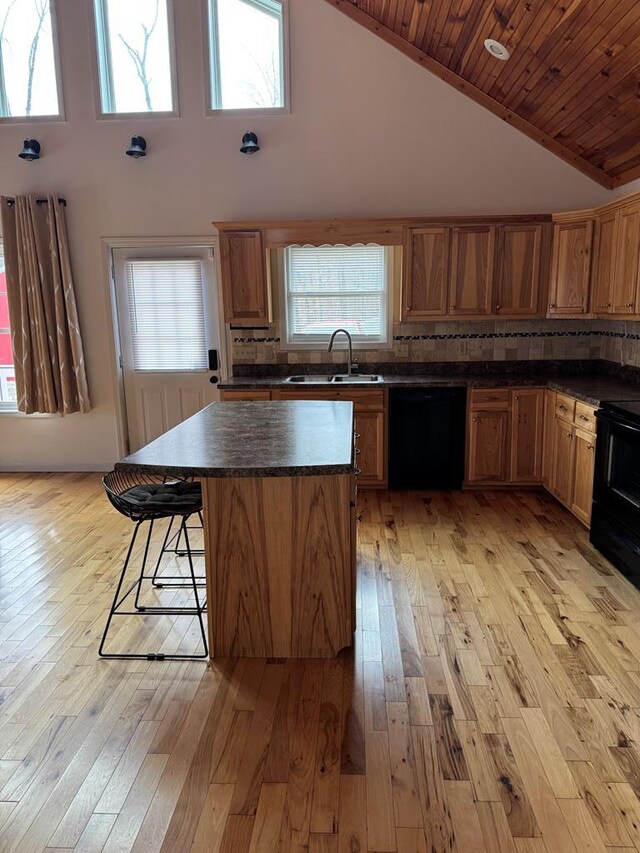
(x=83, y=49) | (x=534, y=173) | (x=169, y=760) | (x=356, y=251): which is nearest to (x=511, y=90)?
(x=534, y=173)

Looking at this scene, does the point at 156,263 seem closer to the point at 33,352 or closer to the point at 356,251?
the point at 33,352

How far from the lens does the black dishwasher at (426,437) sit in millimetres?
4621

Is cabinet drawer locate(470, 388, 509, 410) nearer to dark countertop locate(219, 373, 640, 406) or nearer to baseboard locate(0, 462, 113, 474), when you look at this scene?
dark countertop locate(219, 373, 640, 406)

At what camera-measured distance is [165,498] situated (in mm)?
2688

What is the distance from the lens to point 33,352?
521 centimetres

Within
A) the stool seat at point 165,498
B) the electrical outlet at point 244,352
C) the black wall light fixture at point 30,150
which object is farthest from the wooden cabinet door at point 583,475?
the black wall light fixture at point 30,150

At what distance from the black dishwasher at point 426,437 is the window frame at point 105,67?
10.1 feet

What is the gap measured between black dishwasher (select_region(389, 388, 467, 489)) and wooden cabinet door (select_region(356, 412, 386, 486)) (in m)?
0.08

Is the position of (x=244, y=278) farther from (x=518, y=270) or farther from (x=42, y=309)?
(x=518, y=270)

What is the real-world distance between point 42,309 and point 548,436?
14.2ft

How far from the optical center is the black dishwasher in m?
4.62

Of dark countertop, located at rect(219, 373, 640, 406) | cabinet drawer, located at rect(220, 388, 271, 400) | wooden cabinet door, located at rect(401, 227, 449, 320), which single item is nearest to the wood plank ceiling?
wooden cabinet door, located at rect(401, 227, 449, 320)

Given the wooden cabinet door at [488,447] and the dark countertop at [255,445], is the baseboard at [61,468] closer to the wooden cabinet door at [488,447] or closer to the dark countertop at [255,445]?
the dark countertop at [255,445]

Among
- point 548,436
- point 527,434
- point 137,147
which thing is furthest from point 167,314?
point 548,436
